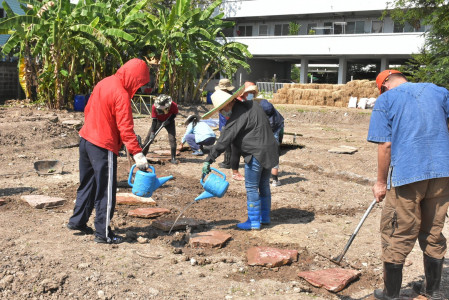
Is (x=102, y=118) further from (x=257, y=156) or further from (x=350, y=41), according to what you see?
(x=350, y=41)

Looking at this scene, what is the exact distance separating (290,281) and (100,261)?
182 centimetres

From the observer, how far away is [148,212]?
620 cm

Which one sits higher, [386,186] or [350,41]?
[350,41]

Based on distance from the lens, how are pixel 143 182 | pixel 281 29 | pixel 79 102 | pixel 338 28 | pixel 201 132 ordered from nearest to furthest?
1. pixel 143 182
2. pixel 201 132
3. pixel 79 102
4. pixel 338 28
5. pixel 281 29

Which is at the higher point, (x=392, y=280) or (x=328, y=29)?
(x=328, y=29)

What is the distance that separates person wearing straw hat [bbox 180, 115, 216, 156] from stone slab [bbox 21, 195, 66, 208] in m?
4.52

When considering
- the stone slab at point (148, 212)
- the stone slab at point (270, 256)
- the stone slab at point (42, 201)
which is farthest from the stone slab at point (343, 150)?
the stone slab at point (42, 201)

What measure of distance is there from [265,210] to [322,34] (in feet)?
102

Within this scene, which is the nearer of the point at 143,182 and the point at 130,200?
the point at 143,182

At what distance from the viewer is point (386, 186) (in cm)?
391

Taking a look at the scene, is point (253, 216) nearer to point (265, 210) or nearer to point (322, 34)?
point (265, 210)

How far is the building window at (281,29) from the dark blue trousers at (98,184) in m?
34.1

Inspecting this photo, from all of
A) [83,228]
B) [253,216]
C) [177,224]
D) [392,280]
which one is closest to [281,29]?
[253,216]

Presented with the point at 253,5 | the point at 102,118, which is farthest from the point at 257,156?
the point at 253,5
